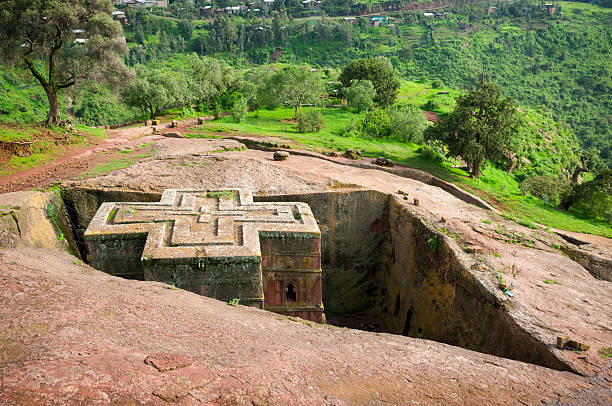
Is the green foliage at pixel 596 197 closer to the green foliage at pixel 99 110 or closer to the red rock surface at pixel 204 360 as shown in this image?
the red rock surface at pixel 204 360

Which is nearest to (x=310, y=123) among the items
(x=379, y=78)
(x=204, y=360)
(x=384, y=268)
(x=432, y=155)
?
(x=432, y=155)

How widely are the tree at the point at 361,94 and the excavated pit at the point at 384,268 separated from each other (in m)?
22.1

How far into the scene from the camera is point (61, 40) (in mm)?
19578

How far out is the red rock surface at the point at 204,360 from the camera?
170 inches

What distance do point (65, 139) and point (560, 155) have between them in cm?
3494

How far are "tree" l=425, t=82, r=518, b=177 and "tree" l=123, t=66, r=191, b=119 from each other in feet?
65.0

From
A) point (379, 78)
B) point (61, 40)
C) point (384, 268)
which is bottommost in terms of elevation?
point (384, 268)

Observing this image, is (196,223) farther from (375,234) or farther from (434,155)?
(434,155)

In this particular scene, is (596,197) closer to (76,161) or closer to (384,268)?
(384,268)

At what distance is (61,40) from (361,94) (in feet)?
71.8

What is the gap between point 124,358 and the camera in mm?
4758

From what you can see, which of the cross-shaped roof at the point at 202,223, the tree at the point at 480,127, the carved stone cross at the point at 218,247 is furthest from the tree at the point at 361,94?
the carved stone cross at the point at 218,247

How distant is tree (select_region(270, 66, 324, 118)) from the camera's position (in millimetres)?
33500

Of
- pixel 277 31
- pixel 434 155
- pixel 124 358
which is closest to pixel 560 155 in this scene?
pixel 434 155
